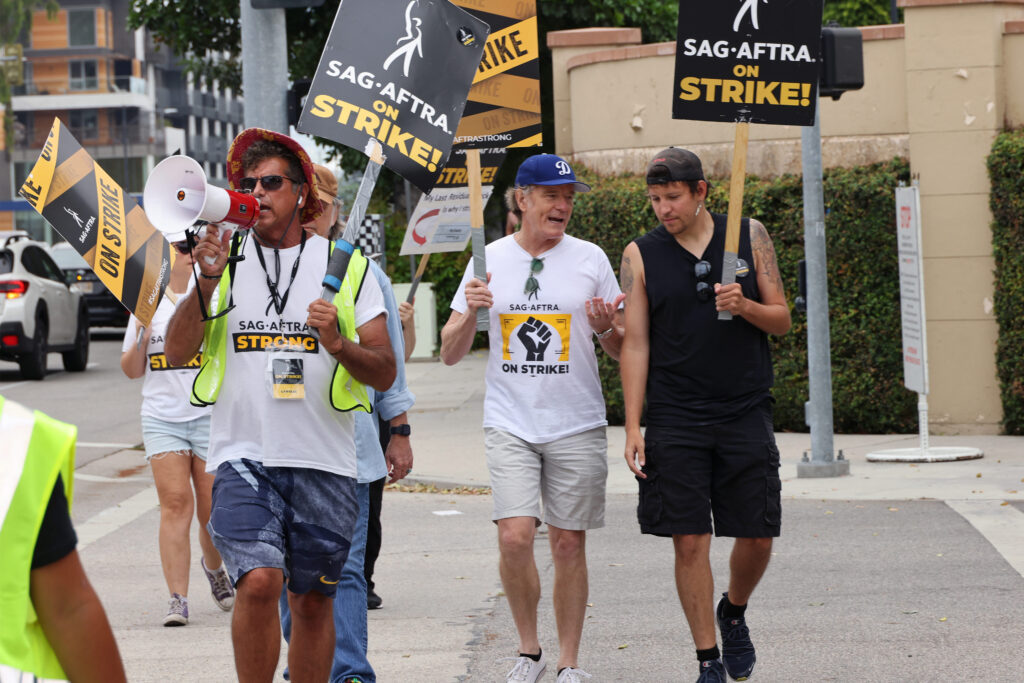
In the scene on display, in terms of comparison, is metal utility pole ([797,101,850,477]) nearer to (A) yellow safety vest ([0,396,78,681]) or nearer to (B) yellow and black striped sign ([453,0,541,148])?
(B) yellow and black striped sign ([453,0,541,148])

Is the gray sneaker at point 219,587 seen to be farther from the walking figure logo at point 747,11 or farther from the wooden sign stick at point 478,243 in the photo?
the walking figure logo at point 747,11

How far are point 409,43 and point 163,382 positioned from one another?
2892mm

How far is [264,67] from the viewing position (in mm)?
10062

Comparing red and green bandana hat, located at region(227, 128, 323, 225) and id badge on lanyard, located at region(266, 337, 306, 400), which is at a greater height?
red and green bandana hat, located at region(227, 128, 323, 225)

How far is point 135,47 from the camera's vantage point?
84.5 m

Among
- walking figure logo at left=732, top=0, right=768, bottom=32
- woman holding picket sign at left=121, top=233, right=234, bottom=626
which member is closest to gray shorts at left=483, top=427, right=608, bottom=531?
walking figure logo at left=732, top=0, right=768, bottom=32

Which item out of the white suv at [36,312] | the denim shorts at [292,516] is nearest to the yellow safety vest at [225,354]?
the denim shorts at [292,516]

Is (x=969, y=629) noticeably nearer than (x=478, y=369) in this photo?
Result: Yes

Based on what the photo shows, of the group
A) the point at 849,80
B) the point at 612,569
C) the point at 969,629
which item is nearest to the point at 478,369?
the point at 849,80

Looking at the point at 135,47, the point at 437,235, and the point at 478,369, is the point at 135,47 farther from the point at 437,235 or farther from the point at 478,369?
the point at 437,235

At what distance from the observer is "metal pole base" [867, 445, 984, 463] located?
11.5 meters

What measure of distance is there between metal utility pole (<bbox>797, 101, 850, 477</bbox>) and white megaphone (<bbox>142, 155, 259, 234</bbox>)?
736cm

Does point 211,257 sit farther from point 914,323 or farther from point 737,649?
point 914,323

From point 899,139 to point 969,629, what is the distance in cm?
758
